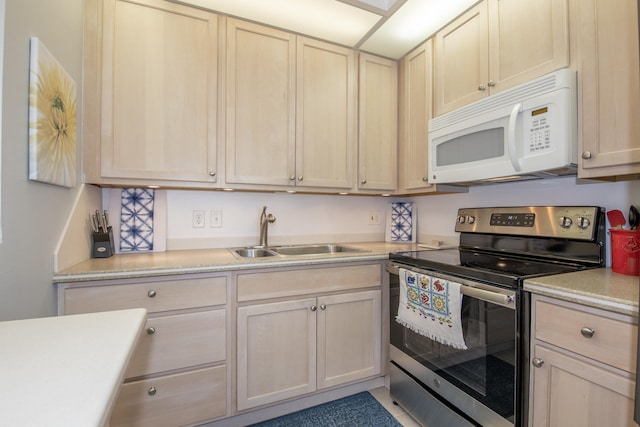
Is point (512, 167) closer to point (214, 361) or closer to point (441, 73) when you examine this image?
point (441, 73)

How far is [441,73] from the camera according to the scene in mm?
1834

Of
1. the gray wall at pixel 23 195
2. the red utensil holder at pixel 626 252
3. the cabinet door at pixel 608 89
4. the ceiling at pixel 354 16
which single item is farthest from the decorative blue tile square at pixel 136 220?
the red utensil holder at pixel 626 252

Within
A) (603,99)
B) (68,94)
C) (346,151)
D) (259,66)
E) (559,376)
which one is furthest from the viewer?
(346,151)

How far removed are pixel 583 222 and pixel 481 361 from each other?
78 centimetres

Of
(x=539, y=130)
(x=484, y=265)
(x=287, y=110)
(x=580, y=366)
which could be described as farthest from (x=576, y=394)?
(x=287, y=110)

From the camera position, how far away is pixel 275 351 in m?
1.58

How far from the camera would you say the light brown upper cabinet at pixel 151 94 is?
1510mm

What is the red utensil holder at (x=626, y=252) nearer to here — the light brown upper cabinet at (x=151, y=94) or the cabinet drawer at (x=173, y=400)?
the cabinet drawer at (x=173, y=400)

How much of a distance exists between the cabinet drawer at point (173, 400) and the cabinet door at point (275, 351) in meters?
0.12

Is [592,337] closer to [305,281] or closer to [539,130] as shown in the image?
[539,130]

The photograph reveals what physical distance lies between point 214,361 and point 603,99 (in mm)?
1989

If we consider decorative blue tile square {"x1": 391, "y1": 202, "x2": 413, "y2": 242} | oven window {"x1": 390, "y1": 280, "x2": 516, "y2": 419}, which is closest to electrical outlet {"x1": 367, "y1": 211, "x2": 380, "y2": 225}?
decorative blue tile square {"x1": 391, "y1": 202, "x2": 413, "y2": 242}

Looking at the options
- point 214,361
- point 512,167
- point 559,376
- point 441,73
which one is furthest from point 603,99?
point 214,361

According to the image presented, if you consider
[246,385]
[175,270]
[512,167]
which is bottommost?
[246,385]
